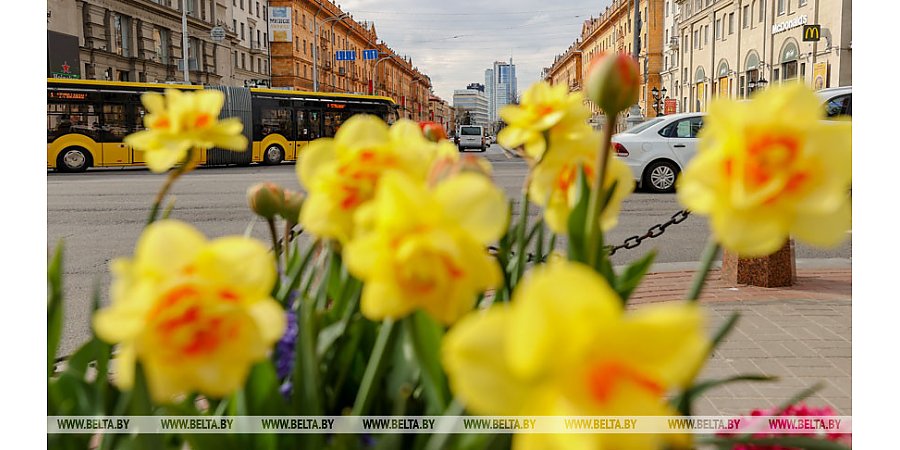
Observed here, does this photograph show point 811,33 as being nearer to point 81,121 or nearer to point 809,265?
point 809,265

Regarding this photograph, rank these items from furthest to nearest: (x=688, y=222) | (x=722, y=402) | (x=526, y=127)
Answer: (x=688, y=222), (x=722, y=402), (x=526, y=127)

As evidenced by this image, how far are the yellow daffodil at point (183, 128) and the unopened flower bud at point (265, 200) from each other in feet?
0.25

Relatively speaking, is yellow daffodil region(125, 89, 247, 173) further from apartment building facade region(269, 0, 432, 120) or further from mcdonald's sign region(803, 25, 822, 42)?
mcdonald's sign region(803, 25, 822, 42)

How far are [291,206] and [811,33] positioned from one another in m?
1.93

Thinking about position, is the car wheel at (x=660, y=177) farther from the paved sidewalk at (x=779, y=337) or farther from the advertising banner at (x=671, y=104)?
the paved sidewalk at (x=779, y=337)

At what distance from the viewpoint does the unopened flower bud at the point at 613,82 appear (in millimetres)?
489

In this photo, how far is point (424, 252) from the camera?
13.6 inches

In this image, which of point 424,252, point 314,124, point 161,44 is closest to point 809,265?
point 161,44

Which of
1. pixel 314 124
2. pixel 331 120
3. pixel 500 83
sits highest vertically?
pixel 331 120
